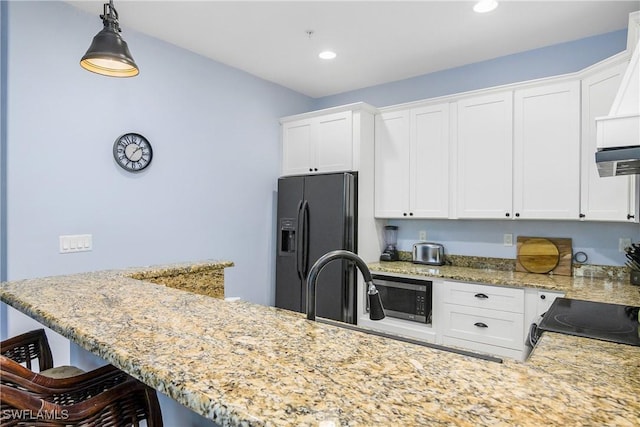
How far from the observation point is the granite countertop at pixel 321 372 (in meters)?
0.61

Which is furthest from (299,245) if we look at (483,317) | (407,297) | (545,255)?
(545,255)

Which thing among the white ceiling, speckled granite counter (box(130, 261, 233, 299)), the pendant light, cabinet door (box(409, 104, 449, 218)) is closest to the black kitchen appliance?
cabinet door (box(409, 104, 449, 218))

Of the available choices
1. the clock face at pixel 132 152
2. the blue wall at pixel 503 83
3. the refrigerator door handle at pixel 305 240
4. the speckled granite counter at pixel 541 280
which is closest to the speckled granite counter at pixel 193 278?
the clock face at pixel 132 152

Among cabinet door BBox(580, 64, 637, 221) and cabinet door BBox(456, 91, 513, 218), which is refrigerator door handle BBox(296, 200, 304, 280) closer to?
cabinet door BBox(456, 91, 513, 218)

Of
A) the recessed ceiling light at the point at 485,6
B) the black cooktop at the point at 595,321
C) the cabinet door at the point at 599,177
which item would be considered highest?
the recessed ceiling light at the point at 485,6

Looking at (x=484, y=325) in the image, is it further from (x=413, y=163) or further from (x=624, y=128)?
(x=624, y=128)

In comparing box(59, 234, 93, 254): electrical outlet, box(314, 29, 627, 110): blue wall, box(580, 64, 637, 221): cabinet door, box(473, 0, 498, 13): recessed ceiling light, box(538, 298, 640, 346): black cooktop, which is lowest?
box(538, 298, 640, 346): black cooktop

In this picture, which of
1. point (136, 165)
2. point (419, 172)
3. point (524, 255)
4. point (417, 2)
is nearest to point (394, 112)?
point (419, 172)

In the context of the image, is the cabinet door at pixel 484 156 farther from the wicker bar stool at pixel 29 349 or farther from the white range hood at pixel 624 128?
the wicker bar stool at pixel 29 349

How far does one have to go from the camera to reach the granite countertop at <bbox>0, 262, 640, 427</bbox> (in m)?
0.61

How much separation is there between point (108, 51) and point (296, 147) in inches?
93.6

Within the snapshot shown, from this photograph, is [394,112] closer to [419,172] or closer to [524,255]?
[419,172]

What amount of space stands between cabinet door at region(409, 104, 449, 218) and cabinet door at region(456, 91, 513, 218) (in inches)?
4.9

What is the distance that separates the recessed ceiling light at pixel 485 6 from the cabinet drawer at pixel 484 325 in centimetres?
211
